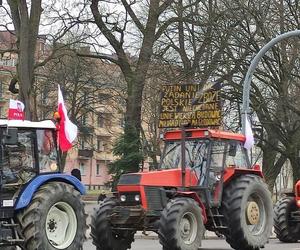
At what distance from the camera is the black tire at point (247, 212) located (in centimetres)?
1416

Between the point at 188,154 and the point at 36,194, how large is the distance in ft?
13.4

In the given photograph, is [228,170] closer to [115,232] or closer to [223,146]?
[223,146]

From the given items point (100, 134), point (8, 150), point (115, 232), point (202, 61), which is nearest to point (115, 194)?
point (115, 232)

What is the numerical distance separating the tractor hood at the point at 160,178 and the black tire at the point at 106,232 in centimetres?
59

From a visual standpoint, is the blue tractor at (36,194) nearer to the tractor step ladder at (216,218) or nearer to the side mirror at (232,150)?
the tractor step ladder at (216,218)

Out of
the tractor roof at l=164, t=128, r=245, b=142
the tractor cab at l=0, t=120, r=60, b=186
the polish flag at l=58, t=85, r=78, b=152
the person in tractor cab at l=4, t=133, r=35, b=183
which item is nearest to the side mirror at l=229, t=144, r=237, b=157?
the tractor roof at l=164, t=128, r=245, b=142

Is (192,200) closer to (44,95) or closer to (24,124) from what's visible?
(24,124)

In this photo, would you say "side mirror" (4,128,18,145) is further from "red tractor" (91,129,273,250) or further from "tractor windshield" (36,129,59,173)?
"red tractor" (91,129,273,250)

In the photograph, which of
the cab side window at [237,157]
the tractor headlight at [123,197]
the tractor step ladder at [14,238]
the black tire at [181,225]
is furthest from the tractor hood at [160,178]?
the tractor step ladder at [14,238]

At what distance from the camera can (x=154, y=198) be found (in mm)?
14031

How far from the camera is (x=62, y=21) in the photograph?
95.9 ft

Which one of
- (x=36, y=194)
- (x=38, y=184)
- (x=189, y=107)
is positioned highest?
(x=189, y=107)

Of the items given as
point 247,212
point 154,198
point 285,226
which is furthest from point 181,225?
point 285,226

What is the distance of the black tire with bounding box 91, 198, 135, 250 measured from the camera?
14.0 meters
